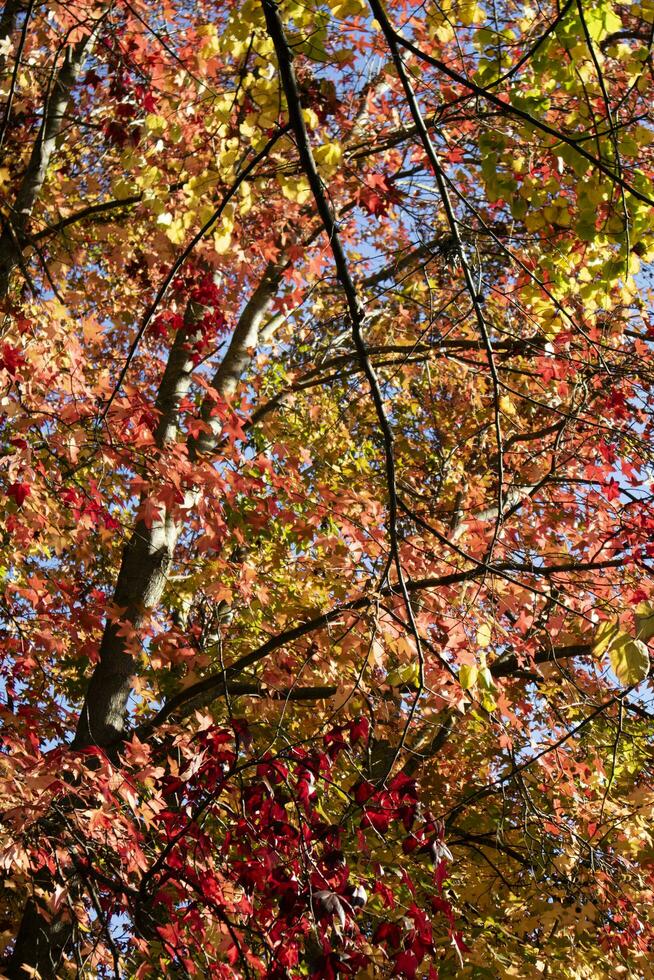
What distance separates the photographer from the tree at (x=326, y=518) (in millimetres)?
3074

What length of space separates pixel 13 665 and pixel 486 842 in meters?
3.93

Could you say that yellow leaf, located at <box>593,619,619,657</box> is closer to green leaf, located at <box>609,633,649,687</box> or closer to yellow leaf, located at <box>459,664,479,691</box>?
green leaf, located at <box>609,633,649,687</box>

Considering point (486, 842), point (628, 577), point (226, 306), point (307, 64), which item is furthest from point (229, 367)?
point (486, 842)

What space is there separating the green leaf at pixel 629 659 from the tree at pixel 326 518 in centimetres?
1

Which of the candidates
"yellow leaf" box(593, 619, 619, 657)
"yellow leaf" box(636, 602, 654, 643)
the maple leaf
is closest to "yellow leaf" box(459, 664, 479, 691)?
"yellow leaf" box(593, 619, 619, 657)

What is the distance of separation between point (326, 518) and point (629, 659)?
13.3 feet

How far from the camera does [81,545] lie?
6.31 metres

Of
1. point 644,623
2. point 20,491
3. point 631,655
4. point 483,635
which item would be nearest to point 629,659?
point 631,655

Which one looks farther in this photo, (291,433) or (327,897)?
(291,433)

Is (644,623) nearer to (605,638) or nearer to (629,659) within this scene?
(629,659)

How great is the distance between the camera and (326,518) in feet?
19.2

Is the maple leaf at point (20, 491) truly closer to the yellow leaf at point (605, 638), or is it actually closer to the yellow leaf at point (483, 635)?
the yellow leaf at point (483, 635)

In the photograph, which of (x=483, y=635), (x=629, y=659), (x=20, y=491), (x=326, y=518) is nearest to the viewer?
(x=629, y=659)

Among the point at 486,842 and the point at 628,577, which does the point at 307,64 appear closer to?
the point at 628,577
